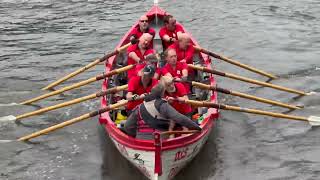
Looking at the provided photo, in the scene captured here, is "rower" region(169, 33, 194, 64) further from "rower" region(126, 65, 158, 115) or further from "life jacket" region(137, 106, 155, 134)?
"life jacket" region(137, 106, 155, 134)

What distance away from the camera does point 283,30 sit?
2581 centimetres

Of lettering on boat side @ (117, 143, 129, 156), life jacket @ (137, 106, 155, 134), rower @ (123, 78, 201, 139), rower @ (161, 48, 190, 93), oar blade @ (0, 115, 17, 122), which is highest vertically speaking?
rower @ (161, 48, 190, 93)

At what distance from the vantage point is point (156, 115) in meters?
12.0

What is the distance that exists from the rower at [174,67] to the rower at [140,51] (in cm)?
110

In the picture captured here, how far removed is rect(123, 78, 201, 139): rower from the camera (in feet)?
38.3

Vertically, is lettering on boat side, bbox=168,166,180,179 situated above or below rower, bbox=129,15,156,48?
below

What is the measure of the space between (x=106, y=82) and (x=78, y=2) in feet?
57.0

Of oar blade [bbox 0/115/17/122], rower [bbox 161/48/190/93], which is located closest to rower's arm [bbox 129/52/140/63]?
rower [bbox 161/48/190/93]

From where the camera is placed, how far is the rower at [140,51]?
50.3 ft

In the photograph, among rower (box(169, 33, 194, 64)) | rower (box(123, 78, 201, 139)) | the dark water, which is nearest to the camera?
rower (box(123, 78, 201, 139))

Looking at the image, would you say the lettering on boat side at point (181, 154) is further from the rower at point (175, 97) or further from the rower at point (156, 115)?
the rower at point (156, 115)

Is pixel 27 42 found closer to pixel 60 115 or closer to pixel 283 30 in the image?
pixel 60 115

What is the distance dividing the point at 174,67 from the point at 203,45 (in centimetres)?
1013

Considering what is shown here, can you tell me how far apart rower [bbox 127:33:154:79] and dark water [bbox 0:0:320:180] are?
8.36ft
